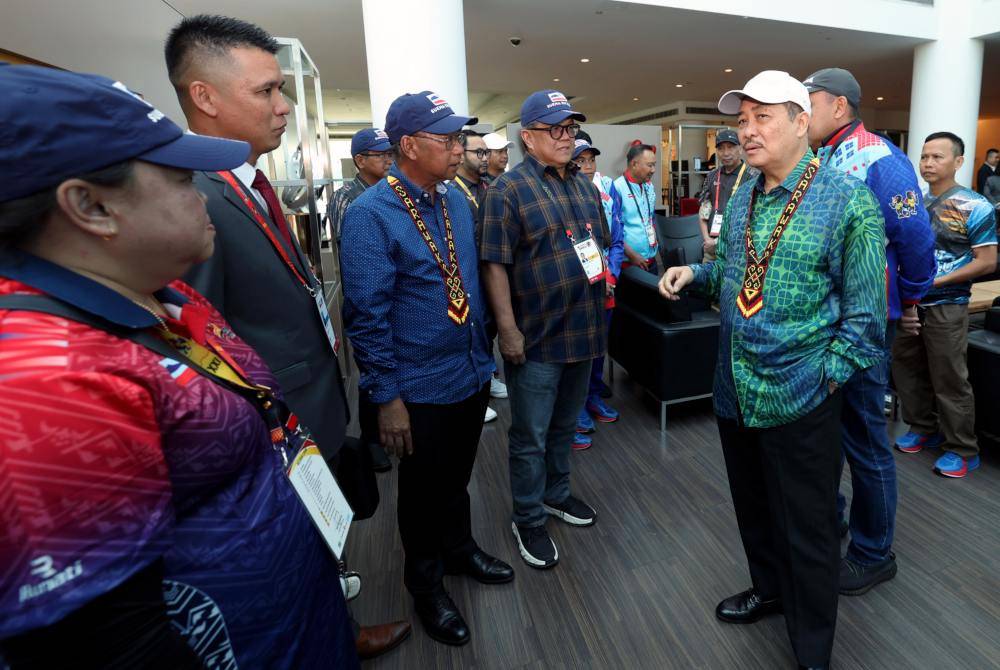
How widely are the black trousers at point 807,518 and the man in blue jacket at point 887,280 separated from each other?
1.40 ft

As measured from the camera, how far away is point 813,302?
133 centimetres

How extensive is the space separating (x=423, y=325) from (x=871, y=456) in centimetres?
153

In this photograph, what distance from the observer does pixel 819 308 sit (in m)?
1.35

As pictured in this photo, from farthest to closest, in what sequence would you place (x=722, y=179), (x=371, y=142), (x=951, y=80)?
(x=951, y=80)
(x=722, y=179)
(x=371, y=142)

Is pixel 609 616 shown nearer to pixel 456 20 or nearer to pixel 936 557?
pixel 936 557

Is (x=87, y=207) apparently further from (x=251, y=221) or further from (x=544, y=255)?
(x=544, y=255)

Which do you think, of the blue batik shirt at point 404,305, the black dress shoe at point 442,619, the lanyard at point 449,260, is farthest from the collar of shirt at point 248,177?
the black dress shoe at point 442,619

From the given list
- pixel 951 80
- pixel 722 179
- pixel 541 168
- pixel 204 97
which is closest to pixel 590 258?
pixel 541 168

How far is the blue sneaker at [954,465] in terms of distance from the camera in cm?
253

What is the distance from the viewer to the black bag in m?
1.36

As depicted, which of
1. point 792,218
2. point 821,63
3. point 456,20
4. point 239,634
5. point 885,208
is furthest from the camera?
point 821,63

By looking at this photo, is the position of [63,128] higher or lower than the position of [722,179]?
lower

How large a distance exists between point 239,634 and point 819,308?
1390 millimetres

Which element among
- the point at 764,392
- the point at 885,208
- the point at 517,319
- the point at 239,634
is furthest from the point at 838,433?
the point at 239,634
